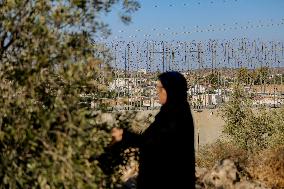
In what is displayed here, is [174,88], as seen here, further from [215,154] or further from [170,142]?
[215,154]

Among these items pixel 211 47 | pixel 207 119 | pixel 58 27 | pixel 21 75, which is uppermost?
pixel 211 47

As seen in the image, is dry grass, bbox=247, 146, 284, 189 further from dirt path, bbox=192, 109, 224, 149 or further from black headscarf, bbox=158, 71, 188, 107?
dirt path, bbox=192, 109, 224, 149

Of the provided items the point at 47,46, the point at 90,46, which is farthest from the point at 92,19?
the point at 47,46

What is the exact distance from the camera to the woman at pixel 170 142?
5.64m

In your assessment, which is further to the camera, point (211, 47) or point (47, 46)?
point (211, 47)

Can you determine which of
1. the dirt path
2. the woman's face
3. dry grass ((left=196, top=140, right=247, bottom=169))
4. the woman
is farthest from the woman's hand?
the dirt path

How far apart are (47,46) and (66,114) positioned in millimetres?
816

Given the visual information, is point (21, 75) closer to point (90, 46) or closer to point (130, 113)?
point (90, 46)

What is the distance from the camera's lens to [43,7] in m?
5.88

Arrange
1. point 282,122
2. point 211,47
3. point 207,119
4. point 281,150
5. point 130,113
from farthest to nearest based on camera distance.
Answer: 1. point 211,47
2. point 207,119
3. point 282,122
4. point 281,150
5. point 130,113

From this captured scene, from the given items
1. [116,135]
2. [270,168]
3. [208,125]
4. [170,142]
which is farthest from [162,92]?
[208,125]

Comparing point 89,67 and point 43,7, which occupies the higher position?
point 43,7

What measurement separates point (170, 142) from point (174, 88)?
22.3 inches

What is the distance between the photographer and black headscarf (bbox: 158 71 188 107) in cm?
564
